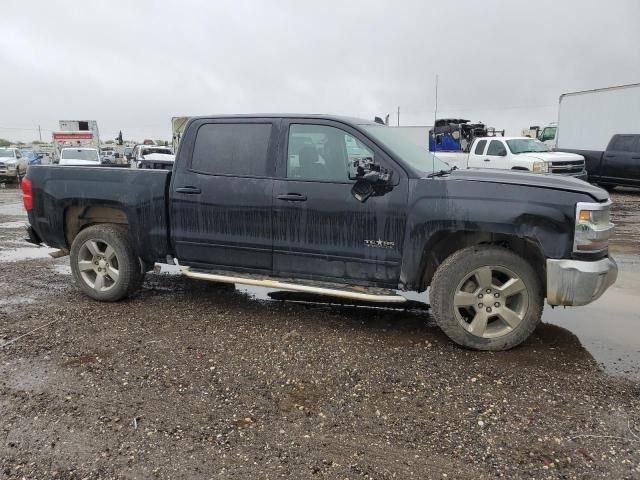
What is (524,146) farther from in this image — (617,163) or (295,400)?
(295,400)

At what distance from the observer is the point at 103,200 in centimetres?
514

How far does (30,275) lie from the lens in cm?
661

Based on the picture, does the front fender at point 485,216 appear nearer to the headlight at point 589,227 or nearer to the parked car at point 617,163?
the headlight at point 589,227

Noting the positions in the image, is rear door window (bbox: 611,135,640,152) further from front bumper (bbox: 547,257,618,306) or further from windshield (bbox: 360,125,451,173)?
front bumper (bbox: 547,257,618,306)

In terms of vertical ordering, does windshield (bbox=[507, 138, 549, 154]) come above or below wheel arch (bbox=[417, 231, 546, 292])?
above

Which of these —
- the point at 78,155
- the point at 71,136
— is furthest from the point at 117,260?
the point at 71,136

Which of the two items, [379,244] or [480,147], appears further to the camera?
[480,147]

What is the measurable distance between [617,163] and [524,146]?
3.29m

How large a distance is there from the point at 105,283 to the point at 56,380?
187 cm

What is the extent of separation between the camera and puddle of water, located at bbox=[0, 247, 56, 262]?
25.3 ft

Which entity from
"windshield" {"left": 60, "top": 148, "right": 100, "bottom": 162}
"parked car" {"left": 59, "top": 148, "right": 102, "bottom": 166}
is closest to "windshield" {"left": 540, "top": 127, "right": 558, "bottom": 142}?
"parked car" {"left": 59, "top": 148, "right": 102, "bottom": 166}

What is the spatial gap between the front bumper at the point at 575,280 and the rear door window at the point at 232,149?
2545 mm

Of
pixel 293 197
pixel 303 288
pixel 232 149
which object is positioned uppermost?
pixel 232 149

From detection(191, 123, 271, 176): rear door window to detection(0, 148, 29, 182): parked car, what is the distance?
965 inches
